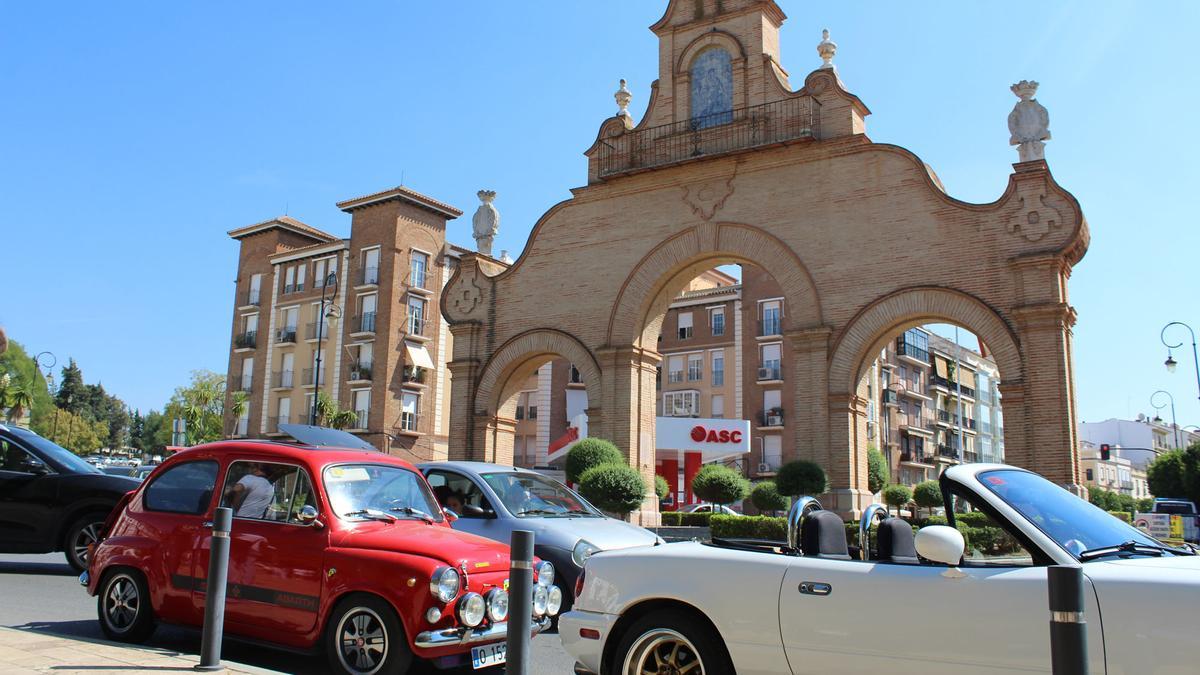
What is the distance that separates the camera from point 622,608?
539cm

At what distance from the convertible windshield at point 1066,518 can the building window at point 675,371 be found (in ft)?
165

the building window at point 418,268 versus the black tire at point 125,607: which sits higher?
the building window at point 418,268

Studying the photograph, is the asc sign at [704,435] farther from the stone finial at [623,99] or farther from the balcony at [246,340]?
the balcony at [246,340]

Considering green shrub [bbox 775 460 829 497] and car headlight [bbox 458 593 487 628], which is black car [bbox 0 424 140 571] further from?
green shrub [bbox 775 460 829 497]

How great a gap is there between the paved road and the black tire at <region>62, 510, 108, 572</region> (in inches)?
12.2

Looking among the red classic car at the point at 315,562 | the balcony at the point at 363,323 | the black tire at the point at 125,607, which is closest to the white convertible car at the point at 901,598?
the red classic car at the point at 315,562

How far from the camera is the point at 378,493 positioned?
7.39 m

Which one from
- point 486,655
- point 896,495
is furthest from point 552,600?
point 896,495

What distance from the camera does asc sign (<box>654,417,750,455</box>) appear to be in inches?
1580

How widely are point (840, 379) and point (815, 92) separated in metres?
7.42

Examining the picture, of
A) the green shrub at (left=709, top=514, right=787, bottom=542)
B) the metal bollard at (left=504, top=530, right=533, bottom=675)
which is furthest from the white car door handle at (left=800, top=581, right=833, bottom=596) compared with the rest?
the green shrub at (left=709, top=514, right=787, bottom=542)

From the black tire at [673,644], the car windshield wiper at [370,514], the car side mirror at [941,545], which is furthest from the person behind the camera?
the car windshield wiper at [370,514]

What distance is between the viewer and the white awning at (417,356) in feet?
173

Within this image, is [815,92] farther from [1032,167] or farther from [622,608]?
[622,608]
